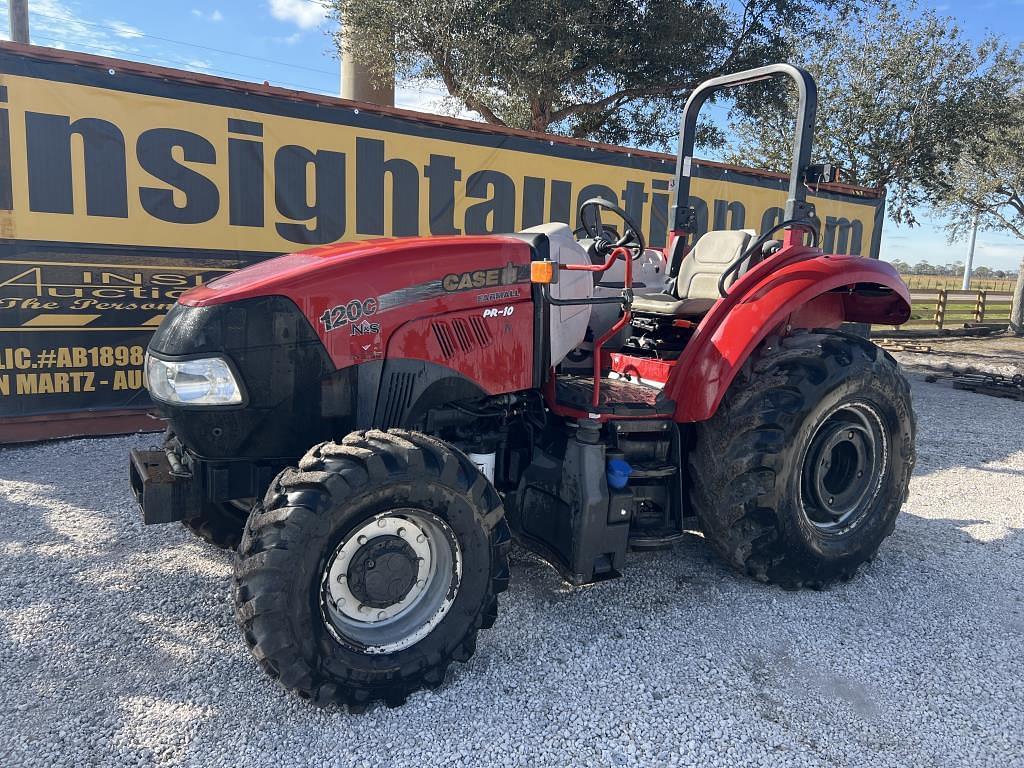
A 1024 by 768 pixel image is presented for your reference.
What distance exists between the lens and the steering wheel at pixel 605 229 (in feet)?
10.3

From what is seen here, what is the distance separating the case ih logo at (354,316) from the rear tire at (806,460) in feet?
5.30

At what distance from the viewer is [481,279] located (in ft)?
9.35

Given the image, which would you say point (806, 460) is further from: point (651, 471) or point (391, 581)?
point (391, 581)

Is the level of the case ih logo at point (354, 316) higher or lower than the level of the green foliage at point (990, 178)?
lower

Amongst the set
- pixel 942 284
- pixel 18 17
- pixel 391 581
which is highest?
pixel 18 17

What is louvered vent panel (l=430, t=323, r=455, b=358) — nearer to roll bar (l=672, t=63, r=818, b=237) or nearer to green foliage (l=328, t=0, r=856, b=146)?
roll bar (l=672, t=63, r=818, b=237)

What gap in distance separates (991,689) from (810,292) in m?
1.71

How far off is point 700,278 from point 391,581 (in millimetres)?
2412

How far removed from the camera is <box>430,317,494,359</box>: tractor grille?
2.77 m

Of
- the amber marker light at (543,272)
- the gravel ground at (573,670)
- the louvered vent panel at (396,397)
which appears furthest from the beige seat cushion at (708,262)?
the louvered vent panel at (396,397)

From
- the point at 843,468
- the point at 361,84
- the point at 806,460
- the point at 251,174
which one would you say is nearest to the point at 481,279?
the point at 806,460

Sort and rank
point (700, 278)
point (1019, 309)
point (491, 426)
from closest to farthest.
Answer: point (491, 426)
point (700, 278)
point (1019, 309)

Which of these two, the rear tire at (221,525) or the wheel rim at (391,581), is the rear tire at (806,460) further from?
the rear tire at (221,525)

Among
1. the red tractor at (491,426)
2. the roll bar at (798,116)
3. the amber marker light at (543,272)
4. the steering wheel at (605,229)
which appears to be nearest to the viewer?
the red tractor at (491,426)
